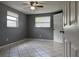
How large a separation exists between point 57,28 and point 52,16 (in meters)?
1.22

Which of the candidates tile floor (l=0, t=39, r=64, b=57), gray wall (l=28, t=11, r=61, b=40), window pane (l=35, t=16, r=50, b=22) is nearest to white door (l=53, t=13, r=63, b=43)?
gray wall (l=28, t=11, r=61, b=40)

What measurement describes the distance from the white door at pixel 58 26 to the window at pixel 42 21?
2.60 feet

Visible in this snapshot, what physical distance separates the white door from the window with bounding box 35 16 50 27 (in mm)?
792

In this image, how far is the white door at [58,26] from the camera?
7.61 metres

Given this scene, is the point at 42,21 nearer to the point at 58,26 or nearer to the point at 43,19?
the point at 43,19

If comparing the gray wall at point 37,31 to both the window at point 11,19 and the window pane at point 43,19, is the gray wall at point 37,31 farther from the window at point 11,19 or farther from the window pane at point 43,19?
the window at point 11,19

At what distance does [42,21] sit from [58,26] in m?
1.83

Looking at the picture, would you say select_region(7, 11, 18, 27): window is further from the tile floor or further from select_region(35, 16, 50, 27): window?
select_region(35, 16, 50, 27): window

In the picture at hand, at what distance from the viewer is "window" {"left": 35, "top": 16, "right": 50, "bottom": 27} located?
912 centimetres

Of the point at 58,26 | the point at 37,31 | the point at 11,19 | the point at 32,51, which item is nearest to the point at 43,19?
the point at 37,31

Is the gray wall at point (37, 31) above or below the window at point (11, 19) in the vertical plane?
below

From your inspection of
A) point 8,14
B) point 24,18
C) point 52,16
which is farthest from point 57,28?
point 8,14

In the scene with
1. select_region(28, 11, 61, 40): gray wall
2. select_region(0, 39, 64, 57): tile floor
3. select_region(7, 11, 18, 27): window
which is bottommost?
select_region(0, 39, 64, 57): tile floor

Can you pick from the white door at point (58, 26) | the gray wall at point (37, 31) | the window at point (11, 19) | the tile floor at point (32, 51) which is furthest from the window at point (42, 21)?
the tile floor at point (32, 51)
